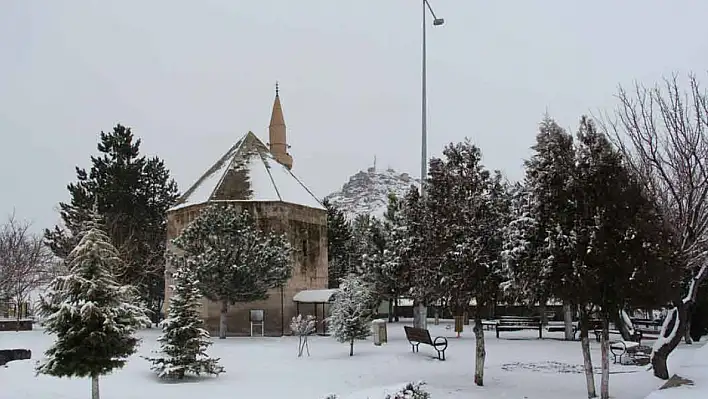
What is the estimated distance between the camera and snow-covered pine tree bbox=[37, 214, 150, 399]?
48.2 ft

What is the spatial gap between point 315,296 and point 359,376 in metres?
19.2

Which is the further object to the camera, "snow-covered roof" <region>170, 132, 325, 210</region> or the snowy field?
"snow-covered roof" <region>170, 132, 325, 210</region>

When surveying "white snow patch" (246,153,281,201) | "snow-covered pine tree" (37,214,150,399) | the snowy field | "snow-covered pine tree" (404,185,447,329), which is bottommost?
the snowy field

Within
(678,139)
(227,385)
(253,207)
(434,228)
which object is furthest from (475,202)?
(253,207)

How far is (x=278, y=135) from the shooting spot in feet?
192

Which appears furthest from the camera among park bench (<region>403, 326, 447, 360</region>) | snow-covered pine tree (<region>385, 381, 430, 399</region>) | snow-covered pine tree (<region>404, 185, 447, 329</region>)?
A: park bench (<region>403, 326, 447, 360</region>)

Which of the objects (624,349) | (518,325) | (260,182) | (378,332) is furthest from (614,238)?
(260,182)

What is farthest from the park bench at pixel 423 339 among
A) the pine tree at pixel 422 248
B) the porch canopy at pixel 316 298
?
the porch canopy at pixel 316 298

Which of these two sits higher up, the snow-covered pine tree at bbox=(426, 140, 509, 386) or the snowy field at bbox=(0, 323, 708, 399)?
the snow-covered pine tree at bbox=(426, 140, 509, 386)

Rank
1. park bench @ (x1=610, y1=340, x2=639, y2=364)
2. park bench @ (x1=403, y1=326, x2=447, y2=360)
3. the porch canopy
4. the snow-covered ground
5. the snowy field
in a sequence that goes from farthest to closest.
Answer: the porch canopy
park bench @ (x1=403, y1=326, x2=447, y2=360)
park bench @ (x1=610, y1=340, x2=639, y2=364)
the snowy field
the snow-covered ground

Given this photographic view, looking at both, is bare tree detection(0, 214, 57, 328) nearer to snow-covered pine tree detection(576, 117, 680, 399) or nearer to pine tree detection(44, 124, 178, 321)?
pine tree detection(44, 124, 178, 321)

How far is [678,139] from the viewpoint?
701 inches

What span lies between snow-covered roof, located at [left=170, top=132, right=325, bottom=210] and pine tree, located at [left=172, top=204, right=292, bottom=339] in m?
6.23

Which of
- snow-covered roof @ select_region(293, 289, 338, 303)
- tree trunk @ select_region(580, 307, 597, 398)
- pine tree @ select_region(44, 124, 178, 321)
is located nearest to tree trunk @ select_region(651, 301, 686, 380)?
tree trunk @ select_region(580, 307, 597, 398)
